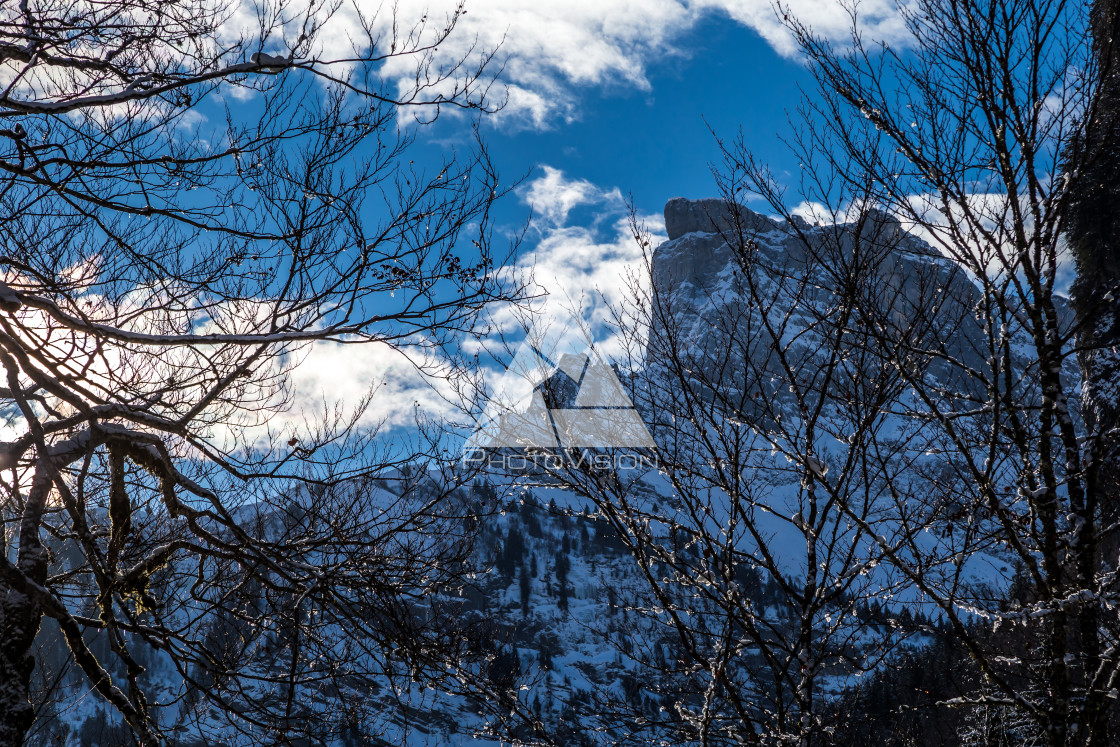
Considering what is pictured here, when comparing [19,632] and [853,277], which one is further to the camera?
[853,277]

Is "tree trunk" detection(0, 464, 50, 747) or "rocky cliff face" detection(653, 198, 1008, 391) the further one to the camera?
"rocky cliff face" detection(653, 198, 1008, 391)

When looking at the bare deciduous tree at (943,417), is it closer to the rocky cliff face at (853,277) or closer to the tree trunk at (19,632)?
the rocky cliff face at (853,277)

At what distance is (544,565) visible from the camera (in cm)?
12356

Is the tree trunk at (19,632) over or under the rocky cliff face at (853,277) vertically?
under

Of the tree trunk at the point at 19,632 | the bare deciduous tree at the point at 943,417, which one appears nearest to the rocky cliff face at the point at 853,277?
the bare deciduous tree at the point at 943,417

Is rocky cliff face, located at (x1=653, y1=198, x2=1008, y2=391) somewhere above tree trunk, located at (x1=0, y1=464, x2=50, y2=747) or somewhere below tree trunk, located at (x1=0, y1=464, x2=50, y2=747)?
above

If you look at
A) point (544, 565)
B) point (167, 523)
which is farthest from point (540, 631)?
point (167, 523)

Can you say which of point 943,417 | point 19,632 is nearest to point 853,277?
point 943,417

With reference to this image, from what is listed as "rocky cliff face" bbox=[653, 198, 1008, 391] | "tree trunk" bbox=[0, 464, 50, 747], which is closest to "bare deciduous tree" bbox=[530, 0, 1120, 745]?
"rocky cliff face" bbox=[653, 198, 1008, 391]

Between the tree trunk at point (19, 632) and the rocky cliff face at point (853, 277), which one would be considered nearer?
the tree trunk at point (19, 632)

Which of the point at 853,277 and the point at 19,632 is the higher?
the point at 853,277

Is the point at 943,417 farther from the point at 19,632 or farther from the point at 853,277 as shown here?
the point at 19,632

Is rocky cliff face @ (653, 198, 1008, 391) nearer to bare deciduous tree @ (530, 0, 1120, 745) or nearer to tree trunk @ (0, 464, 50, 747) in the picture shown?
bare deciduous tree @ (530, 0, 1120, 745)

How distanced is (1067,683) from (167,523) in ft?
25.6
